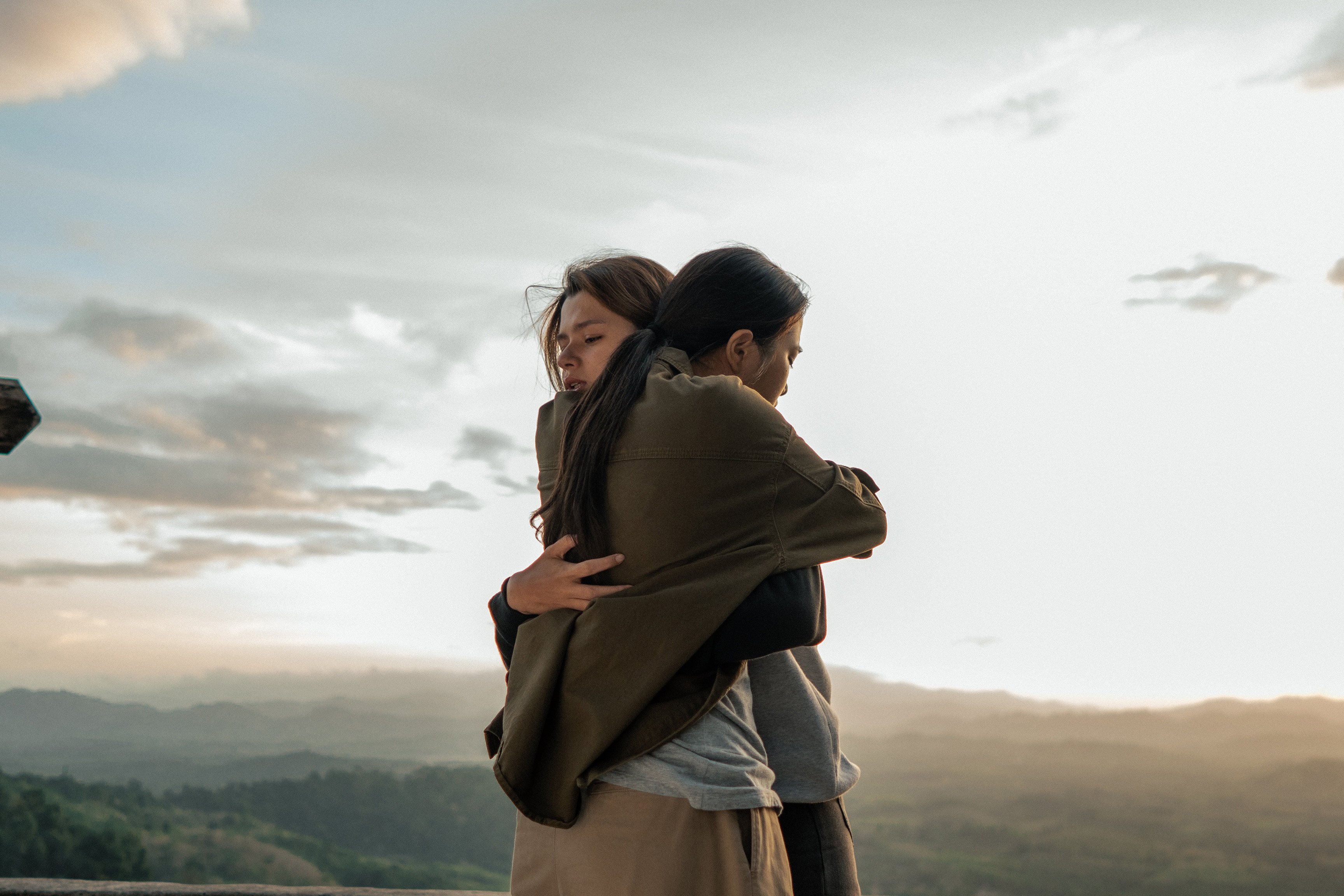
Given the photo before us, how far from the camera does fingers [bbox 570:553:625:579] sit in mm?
1160

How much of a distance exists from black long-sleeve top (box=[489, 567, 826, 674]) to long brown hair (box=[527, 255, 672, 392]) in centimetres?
65

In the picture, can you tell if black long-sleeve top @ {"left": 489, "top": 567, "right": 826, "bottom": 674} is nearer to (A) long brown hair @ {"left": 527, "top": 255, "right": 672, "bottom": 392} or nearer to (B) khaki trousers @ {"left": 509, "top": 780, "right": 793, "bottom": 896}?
(B) khaki trousers @ {"left": 509, "top": 780, "right": 793, "bottom": 896}

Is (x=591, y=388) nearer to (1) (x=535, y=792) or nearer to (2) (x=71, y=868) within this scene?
(1) (x=535, y=792)

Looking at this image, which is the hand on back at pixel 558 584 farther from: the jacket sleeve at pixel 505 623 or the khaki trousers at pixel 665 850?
the khaki trousers at pixel 665 850

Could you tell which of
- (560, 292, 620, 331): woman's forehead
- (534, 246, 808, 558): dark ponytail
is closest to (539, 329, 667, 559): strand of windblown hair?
(534, 246, 808, 558): dark ponytail

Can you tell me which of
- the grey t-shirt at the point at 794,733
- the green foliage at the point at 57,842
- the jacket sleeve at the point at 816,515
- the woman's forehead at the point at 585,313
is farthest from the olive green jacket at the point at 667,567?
the green foliage at the point at 57,842

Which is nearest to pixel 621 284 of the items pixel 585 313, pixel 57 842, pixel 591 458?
pixel 585 313

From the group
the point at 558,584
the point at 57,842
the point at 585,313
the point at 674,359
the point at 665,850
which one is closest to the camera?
the point at 665,850

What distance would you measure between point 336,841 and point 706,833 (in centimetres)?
1899

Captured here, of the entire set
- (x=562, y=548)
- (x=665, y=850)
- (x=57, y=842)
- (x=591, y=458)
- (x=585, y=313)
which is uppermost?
(x=585, y=313)

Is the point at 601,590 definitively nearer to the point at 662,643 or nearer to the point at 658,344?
the point at 662,643

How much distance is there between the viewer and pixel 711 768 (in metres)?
1.09

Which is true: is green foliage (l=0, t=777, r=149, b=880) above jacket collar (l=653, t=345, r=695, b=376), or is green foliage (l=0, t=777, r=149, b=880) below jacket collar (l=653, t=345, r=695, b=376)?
below

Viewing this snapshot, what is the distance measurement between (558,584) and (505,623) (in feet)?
0.62
